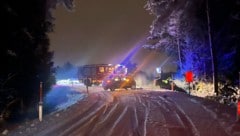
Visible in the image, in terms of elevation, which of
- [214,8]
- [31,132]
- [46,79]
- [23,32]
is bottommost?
[31,132]

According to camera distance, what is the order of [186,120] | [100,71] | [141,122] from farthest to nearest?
[100,71], [186,120], [141,122]

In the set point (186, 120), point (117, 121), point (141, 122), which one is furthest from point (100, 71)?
point (141, 122)

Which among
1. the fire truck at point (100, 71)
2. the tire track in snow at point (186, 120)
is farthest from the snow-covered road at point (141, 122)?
the fire truck at point (100, 71)

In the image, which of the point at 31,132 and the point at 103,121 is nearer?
the point at 31,132

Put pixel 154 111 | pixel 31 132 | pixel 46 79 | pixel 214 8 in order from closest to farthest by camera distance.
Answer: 1. pixel 31 132
2. pixel 154 111
3. pixel 46 79
4. pixel 214 8

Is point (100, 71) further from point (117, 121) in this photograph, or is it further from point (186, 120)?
point (186, 120)

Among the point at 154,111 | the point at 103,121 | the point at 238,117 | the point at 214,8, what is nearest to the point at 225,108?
the point at 154,111

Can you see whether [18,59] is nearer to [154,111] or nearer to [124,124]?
[154,111]

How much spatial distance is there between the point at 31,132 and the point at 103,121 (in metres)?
2.77

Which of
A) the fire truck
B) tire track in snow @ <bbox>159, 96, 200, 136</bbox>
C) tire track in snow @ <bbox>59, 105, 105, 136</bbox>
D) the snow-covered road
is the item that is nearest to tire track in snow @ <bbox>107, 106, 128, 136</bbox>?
the snow-covered road

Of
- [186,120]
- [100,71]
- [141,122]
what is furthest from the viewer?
[100,71]

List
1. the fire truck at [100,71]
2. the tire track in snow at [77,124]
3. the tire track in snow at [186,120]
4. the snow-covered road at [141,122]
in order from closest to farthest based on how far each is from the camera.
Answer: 1. the tire track in snow at [186,120]
2. the snow-covered road at [141,122]
3. the tire track in snow at [77,124]
4. the fire truck at [100,71]

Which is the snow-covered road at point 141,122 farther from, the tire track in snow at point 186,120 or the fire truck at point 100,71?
the fire truck at point 100,71

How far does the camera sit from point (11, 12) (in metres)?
23.6
